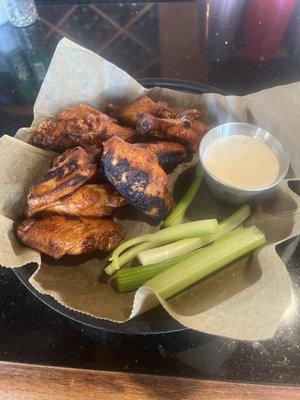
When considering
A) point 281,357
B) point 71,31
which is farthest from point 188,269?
point 71,31

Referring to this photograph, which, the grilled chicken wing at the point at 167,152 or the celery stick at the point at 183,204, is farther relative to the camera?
the grilled chicken wing at the point at 167,152

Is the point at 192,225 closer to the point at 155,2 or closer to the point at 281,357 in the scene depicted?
the point at 281,357

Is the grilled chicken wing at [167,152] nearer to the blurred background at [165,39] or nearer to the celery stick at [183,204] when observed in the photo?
the celery stick at [183,204]

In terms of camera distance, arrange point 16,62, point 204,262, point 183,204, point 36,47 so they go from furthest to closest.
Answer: point 36,47
point 16,62
point 183,204
point 204,262

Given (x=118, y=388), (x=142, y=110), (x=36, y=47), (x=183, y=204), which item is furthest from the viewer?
(x=36, y=47)

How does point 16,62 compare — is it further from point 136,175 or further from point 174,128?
point 136,175

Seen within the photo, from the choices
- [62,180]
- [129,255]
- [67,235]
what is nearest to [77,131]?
[62,180]

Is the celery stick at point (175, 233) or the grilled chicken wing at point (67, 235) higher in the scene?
the grilled chicken wing at point (67, 235)

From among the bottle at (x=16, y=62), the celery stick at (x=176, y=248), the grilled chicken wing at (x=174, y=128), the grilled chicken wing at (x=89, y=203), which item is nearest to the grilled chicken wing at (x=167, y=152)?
the grilled chicken wing at (x=174, y=128)
